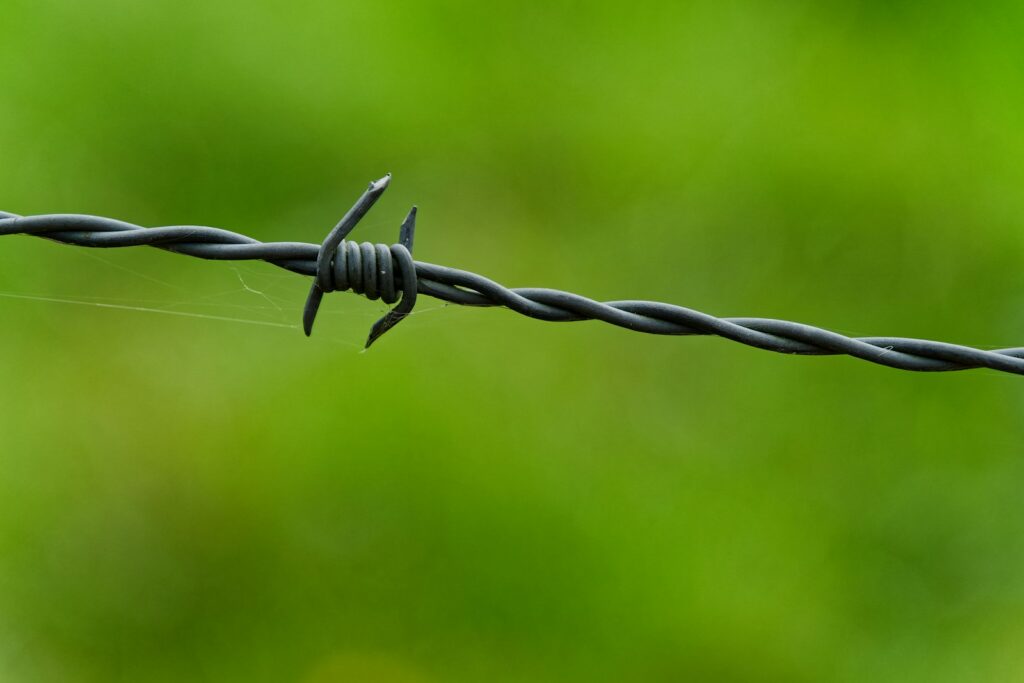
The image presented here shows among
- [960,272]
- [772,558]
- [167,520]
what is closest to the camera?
[167,520]

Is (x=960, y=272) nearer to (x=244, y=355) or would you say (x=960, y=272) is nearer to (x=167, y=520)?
(x=244, y=355)

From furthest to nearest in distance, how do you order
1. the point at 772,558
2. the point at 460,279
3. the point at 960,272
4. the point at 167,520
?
1. the point at 960,272
2. the point at 772,558
3. the point at 167,520
4. the point at 460,279

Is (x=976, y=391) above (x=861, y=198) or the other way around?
the other way around

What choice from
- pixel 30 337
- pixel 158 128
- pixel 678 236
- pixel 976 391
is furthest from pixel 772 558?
pixel 158 128

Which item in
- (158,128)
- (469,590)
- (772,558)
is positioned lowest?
(469,590)

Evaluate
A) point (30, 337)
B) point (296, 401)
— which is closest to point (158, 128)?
point (30, 337)

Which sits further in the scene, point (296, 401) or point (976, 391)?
point (976, 391)
